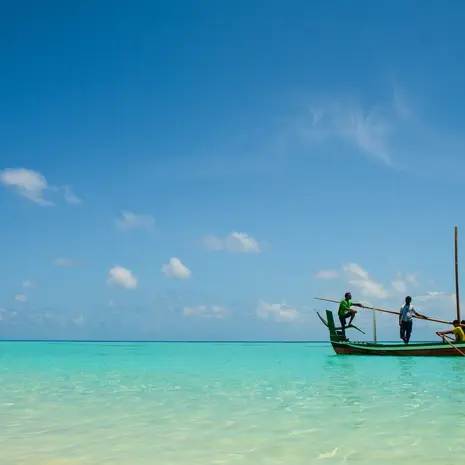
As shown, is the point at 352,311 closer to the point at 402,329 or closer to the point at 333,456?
the point at 402,329

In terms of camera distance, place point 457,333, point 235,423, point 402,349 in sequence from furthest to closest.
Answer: point 402,349
point 457,333
point 235,423

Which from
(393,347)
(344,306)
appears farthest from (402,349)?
(344,306)

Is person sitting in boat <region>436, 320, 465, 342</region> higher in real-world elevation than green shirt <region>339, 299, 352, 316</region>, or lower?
lower

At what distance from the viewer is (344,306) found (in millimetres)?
27203

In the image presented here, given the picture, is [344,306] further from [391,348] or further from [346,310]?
[391,348]

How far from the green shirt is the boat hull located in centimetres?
178

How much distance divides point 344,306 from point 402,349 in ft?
10.4

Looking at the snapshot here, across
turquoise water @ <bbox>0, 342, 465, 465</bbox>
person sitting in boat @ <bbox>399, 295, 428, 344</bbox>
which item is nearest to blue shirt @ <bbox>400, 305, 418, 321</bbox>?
person sitting in boat @ <bbox>399, 295, 428, 344</bbox>

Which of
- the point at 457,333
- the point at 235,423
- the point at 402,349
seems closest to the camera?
the point at 235,423

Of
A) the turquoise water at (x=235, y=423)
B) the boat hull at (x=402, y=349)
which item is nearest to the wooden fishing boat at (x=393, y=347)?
the boat hull at (x=402, y=349)

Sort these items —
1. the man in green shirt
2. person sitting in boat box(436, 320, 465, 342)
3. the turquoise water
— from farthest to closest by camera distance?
the man in green shirt
person sitting in boat box(436, 320, 465, 342)
the turquoise water

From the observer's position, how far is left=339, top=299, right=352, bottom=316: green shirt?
2706cm

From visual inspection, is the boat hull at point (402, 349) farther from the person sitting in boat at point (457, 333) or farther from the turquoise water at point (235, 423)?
the turquoise water at point (235, 423)

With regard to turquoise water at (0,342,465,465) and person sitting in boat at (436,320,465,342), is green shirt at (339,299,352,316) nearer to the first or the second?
person sitting in boat at (436,320,465,342)
